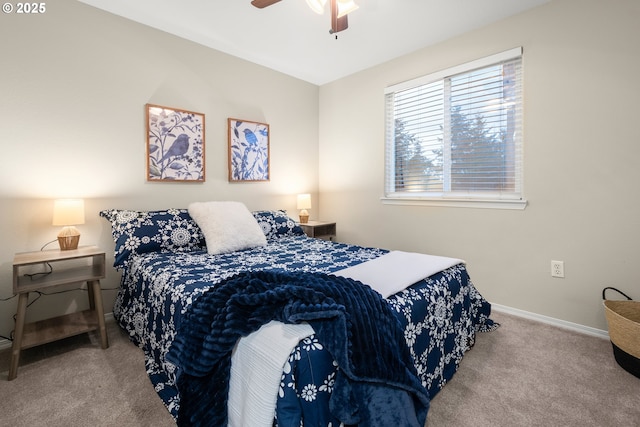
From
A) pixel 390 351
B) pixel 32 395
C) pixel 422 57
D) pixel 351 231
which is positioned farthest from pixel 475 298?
pixel 32 395

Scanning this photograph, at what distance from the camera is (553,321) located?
2480mm

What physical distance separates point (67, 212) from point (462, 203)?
3189 millimetres

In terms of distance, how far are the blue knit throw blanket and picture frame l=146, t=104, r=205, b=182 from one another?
1944mm

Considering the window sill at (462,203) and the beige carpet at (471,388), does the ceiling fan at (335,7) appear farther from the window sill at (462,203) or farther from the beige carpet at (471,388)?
the beige carpet at (471,388)

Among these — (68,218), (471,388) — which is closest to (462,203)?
(471,388)

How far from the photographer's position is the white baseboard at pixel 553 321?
2.28 meters

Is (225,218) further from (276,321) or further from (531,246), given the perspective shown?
(531,246)

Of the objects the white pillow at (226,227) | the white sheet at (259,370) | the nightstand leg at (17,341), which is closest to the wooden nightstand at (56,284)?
the nightstand leg at (17,341)

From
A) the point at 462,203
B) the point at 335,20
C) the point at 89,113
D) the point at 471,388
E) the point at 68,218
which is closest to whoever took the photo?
the point at 471,388

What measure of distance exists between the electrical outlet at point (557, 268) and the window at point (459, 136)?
19.7 inches

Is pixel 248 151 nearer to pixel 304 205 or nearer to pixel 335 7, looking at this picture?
pixel 304 205

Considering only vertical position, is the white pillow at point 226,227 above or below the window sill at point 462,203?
below

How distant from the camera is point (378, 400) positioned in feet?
3.48

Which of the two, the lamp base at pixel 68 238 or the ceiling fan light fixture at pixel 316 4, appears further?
the lamp base at pixel 68 238
